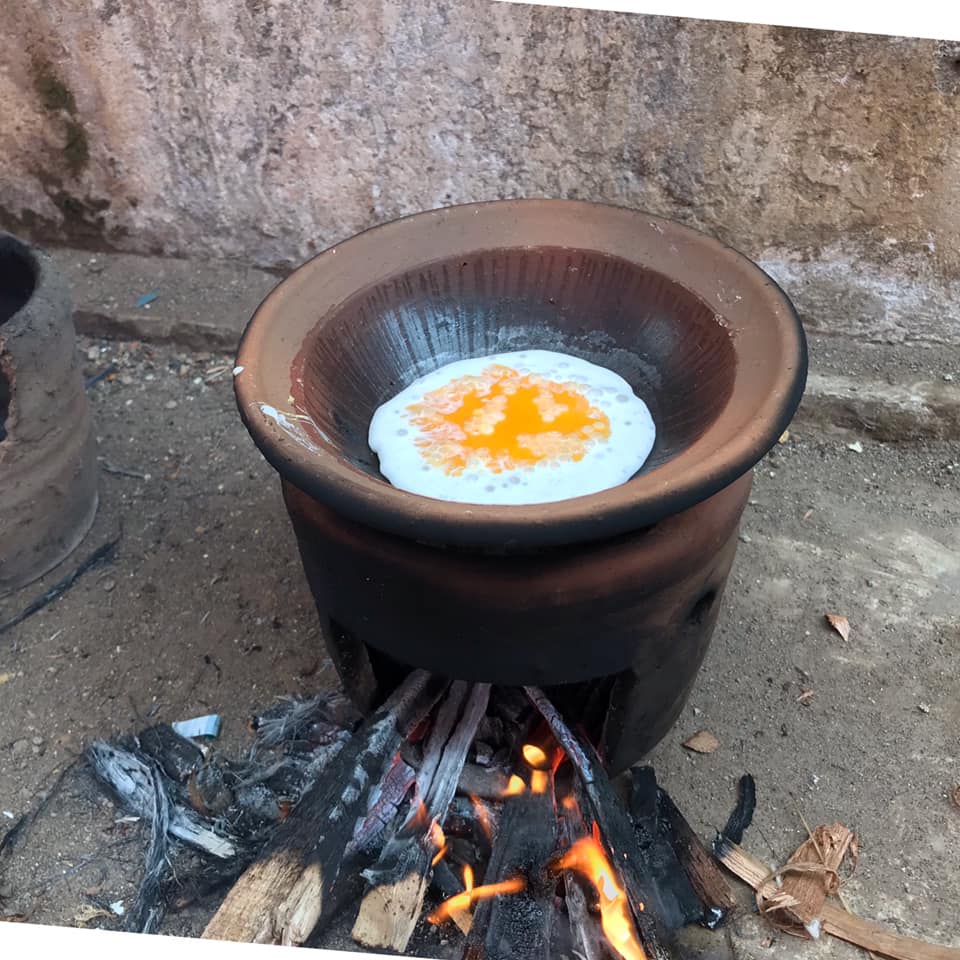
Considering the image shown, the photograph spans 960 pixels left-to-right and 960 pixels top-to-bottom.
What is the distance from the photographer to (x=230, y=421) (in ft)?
11.9

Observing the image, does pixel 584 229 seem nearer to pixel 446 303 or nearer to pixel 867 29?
pixel 446 303

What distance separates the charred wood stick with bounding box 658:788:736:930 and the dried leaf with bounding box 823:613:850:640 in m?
0.81

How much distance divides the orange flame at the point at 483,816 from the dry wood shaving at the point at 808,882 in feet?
2.06

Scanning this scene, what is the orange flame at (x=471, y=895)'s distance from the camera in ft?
6.98

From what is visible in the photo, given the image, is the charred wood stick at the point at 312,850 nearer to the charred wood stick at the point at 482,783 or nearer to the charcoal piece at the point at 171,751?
the charred wood stick at the point at 482,783

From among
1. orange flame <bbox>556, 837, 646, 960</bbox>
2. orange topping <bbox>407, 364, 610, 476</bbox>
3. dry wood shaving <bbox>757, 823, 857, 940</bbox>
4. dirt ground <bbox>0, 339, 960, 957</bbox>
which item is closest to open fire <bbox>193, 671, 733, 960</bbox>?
orange flame <bbox>556, 837, 646, 960</bbox>

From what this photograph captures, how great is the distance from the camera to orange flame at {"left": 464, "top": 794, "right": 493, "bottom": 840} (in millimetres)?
2266

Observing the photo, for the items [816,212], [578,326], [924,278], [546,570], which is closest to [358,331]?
[578,326]

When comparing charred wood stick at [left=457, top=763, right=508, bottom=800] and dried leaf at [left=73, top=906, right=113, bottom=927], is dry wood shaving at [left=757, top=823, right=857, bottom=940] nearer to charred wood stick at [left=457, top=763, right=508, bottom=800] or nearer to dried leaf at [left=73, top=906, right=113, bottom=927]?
charred wood stick at [left=457, top=763, right=508, bottom=800]

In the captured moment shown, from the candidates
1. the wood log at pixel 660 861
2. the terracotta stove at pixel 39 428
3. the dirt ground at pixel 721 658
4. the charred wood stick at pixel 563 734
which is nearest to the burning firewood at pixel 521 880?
the charred wood stick at pixel 563 734

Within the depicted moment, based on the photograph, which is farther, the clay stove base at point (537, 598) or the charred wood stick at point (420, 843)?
the charred wood stick at point (420, 843)

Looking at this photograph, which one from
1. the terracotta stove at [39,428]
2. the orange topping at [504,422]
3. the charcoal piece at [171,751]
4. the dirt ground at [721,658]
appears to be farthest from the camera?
the terracotta stove at [39,428]

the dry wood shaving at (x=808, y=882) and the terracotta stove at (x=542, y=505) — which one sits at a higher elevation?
the terracotta stove at (x=542, y=505)

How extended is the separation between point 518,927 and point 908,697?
1285mm
